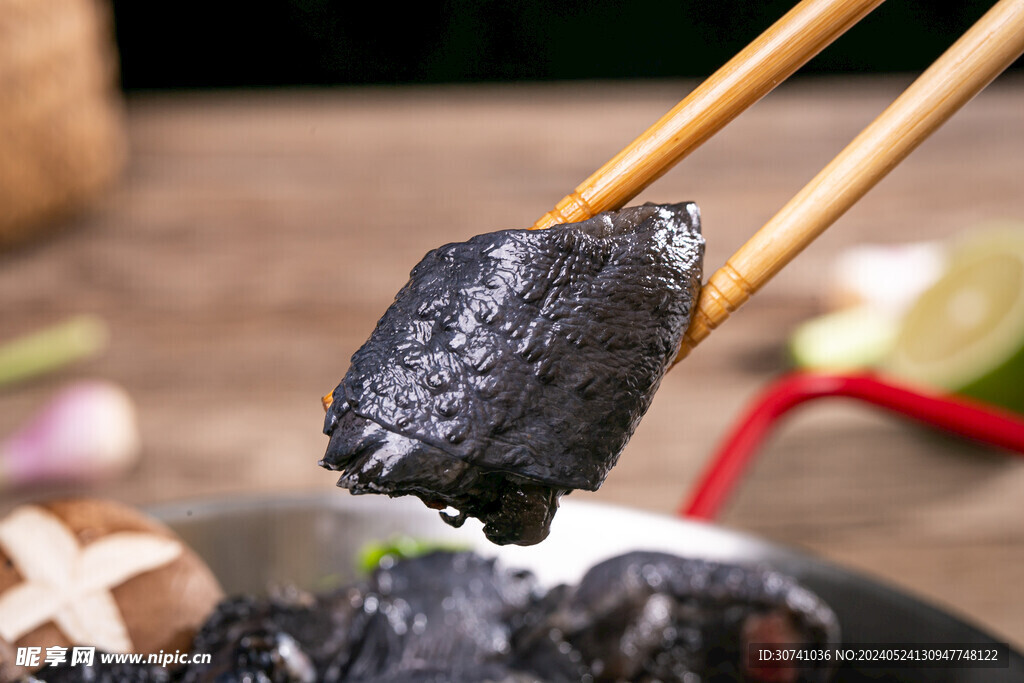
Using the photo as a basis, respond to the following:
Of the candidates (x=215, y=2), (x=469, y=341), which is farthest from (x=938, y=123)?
(x=215, y=2)

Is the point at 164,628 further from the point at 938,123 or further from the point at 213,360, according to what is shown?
the point at 213,360

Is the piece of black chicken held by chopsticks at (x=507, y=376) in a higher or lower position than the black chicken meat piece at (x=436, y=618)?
higher

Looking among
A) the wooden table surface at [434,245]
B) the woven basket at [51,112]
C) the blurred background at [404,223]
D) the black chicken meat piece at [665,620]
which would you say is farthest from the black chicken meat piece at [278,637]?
the woven basket at [51,112]

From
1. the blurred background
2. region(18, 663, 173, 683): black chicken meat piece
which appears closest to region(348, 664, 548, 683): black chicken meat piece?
region(18, 663, 173, 683): black chicken meat piece

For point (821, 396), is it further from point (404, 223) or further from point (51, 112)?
point (51, 112)

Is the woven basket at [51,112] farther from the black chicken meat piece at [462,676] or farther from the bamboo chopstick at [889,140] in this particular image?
the bamboo chopstick at [889,140]

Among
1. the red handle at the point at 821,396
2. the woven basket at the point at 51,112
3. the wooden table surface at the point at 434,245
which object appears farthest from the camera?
the woven basket at the point at 51,112

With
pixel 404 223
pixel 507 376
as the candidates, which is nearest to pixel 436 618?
pixel 507 376
